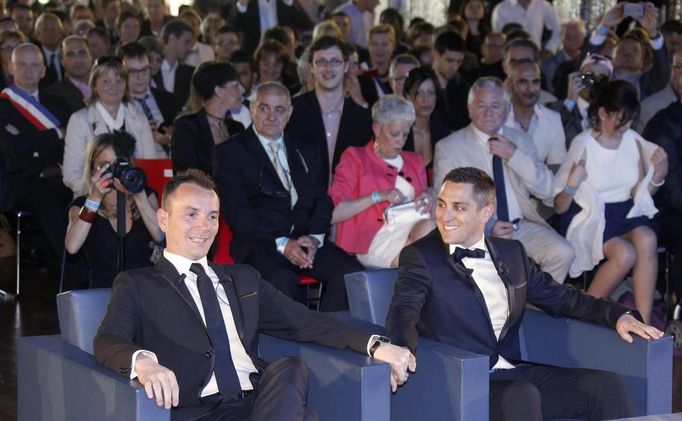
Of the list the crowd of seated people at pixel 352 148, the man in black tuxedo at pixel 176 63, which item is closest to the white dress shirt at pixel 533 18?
the crowd of seated people at pixel 352 148

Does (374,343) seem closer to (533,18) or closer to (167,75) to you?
(167,75)

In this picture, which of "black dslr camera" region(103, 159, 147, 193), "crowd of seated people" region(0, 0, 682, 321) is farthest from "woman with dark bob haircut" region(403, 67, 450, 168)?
"black dslr camera" region(103, 159, 147, 193)

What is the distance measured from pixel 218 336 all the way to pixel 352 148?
2544 millimetres

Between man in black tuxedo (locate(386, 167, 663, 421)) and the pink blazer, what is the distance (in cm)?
171

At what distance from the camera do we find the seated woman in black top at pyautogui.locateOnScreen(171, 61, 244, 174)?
6.74 metres

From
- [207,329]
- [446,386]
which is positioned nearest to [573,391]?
[446,386]

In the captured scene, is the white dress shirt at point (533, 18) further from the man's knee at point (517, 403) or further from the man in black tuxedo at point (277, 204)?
the man's knee at point (517, 403)

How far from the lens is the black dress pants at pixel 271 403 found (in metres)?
3.80

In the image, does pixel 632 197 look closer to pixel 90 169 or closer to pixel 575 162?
pixel 575 162

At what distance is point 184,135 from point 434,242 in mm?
2437

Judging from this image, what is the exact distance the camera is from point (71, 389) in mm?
3963

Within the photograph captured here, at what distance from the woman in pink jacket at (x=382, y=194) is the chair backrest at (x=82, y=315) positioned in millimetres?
2319

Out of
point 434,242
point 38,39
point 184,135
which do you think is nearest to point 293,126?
point 184,135

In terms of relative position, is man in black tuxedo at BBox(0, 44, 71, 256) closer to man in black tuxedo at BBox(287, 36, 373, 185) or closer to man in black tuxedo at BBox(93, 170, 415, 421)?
man in black tuxedo at BBox(287, 36, 373, 185)
